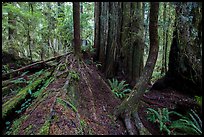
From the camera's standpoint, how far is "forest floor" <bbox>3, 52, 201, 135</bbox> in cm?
354

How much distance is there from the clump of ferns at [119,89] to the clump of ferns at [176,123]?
4.65ft

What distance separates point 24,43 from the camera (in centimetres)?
1084

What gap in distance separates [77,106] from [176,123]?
2.76 meters

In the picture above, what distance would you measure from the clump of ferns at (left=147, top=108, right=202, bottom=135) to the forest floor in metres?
0.21

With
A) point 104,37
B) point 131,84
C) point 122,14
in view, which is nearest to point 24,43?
point 104,37

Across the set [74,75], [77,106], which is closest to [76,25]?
[74,75]

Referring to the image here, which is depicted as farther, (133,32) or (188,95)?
(133,32)

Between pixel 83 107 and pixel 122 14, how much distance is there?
4629 millimetres

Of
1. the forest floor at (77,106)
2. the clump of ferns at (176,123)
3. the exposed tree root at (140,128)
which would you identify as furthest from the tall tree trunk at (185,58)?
the exposed tree root at (140,128)

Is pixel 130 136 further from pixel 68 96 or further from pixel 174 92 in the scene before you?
Answer: pixel 174 92

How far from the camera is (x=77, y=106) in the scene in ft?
15.7

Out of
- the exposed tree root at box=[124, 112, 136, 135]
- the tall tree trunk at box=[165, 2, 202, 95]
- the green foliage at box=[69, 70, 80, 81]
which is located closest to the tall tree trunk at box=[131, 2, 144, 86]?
the tall tree trunk at box=[165, 2, 202, 95]

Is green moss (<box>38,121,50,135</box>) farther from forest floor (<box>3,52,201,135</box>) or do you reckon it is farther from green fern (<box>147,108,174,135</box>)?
green fern (<box>147,108,174,135</box>)

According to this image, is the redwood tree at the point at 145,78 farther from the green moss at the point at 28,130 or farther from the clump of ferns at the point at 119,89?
the green moss at the point at 28,130
